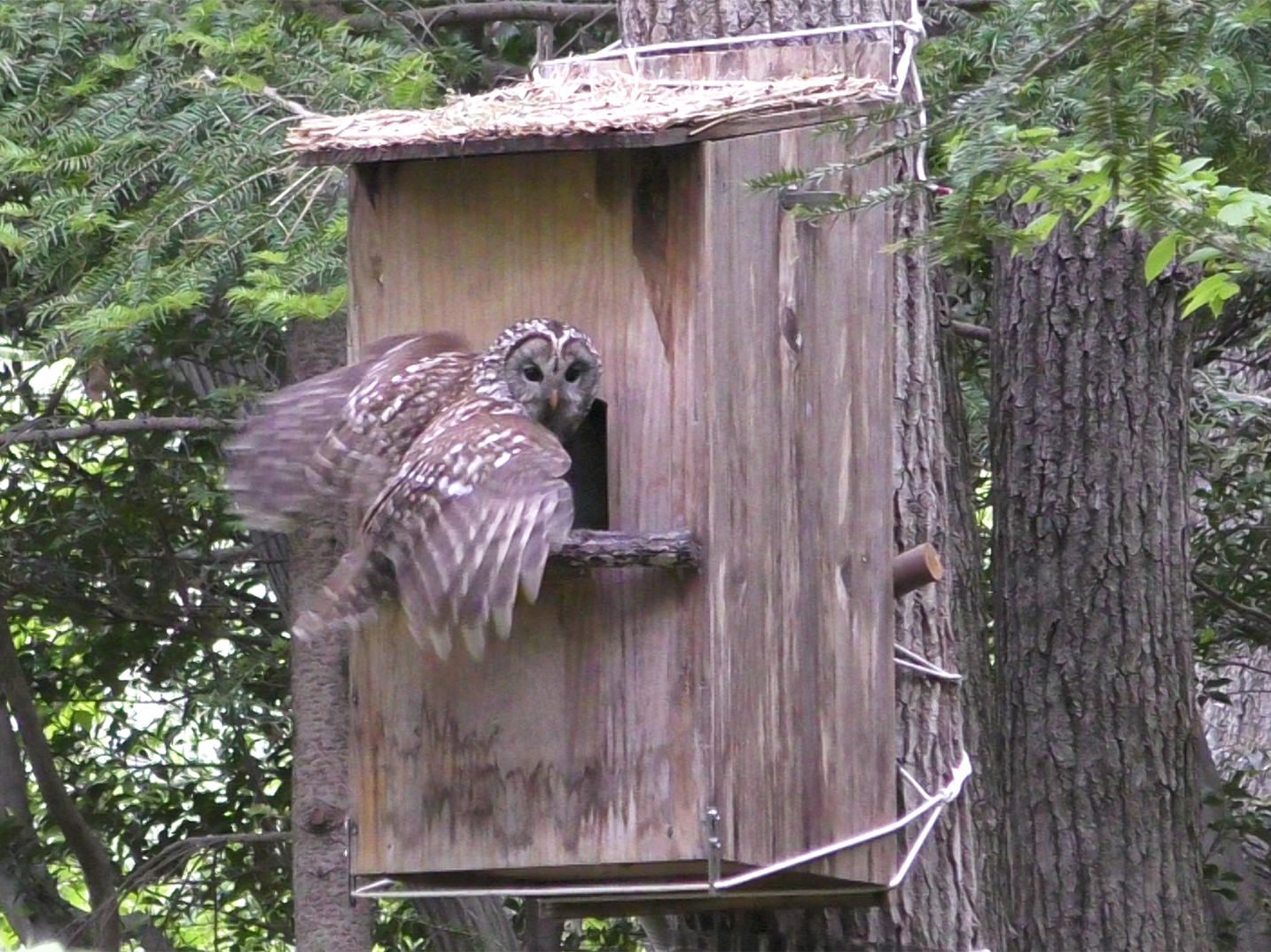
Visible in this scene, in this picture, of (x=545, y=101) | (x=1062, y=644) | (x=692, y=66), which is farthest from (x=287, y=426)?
(x=1062, y=644)

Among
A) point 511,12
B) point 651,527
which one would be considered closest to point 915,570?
point 651,527

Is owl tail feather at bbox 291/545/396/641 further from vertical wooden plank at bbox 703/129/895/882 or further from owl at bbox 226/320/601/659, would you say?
vertical wooden plank at bbox 703/129/895/882

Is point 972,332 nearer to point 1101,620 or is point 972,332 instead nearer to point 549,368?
point 1101,620

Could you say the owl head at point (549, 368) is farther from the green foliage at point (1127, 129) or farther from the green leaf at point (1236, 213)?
the green leaf at point (1236, 213)

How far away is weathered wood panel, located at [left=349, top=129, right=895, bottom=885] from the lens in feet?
10.1

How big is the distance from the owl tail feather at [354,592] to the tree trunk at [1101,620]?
2.83 metres

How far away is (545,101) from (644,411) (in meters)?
0.59

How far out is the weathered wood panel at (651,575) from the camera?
3.07m

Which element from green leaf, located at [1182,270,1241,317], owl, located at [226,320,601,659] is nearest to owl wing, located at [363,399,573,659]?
owl, located at [226,320,601,659]

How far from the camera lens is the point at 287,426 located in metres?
3.29

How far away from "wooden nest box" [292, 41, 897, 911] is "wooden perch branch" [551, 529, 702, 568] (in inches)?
1.7

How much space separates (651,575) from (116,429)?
2.89 m

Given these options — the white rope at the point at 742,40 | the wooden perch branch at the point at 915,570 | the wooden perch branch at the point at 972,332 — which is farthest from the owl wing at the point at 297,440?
the wooden perch branch at the point at 972,332

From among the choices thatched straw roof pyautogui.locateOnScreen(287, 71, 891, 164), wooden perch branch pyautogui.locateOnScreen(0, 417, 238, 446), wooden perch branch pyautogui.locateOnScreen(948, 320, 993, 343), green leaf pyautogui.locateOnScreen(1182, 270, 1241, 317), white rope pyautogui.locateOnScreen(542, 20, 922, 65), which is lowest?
green leaf pyautogui.locateOnScreen(1182, 270, 1241, 317)
